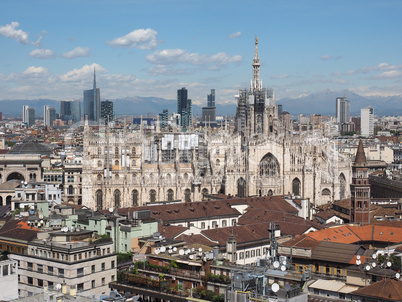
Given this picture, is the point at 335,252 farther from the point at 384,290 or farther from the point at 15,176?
the point at 15,176

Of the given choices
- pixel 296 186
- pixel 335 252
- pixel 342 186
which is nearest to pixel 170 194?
pixel 296 186

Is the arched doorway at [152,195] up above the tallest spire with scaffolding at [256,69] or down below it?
below

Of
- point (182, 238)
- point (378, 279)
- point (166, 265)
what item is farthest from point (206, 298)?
point (182, 238)

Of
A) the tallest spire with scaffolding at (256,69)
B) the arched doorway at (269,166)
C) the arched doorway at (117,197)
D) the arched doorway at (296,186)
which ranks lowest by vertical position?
the arched doorway at (117,197)

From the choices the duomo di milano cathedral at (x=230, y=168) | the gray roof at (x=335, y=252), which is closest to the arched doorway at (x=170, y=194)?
the duomo di milano cathedral at (x=230, y=168)

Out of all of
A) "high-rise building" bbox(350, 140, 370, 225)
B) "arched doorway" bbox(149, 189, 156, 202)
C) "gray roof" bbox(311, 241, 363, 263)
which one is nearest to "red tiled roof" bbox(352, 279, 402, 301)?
"gray roof" bbox(311, 241, 363, 263)

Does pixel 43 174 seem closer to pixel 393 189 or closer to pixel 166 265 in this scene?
pixel 393 189

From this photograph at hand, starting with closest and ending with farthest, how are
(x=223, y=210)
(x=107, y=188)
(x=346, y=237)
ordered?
1. (x=346, y=237)
2. (x=223, y=210)
3. (x=107, y=188)

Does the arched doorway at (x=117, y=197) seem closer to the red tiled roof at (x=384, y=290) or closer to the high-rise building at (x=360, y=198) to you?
the high-rise building at (x=360, y=198)
